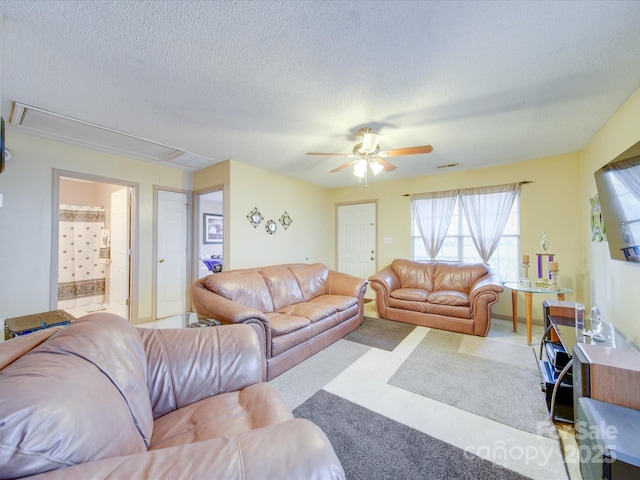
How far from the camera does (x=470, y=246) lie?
4434 mm

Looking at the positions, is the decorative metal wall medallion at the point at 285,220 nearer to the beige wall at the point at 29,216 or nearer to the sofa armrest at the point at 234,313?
the sofa armrest at the point at 234,313

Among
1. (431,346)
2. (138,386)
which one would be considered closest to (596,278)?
(431,346)

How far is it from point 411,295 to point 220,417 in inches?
129

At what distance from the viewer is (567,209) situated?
365 centimetres

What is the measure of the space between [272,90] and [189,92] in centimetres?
69

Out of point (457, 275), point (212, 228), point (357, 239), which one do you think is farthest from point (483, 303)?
point (212, 228)

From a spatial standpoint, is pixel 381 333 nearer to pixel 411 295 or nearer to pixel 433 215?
pixel 411 295

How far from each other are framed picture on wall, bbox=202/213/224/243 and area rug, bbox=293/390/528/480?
18.9 feet

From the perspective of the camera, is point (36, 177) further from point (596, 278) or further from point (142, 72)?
point (596, 278)

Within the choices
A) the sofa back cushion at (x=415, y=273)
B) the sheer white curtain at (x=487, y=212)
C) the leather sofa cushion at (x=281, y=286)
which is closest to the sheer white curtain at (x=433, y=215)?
the sheer white curtain at (x=487, y=212)

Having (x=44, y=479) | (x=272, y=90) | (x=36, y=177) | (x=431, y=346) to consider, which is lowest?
(x=431, y=346)

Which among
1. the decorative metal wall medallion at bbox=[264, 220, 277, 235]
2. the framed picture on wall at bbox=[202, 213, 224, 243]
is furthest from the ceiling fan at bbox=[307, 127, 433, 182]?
the framed picture on wall at bbox=[202, 213, 224, 243]

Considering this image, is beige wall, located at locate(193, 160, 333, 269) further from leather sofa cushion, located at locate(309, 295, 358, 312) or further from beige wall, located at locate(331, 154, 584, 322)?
beige wall, located at locate(331, 154, 584, 322)

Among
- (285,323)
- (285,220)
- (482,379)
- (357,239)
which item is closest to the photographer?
(482,379)
